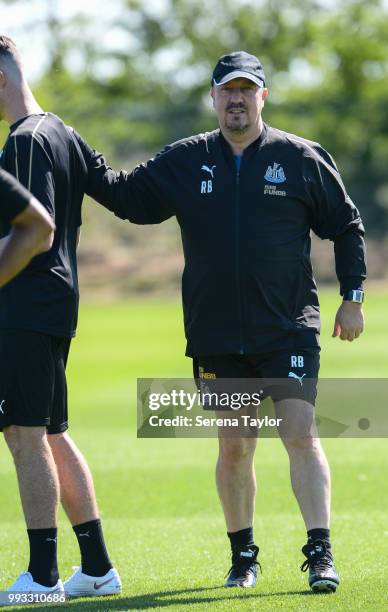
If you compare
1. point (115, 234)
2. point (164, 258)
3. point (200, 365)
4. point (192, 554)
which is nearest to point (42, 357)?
point (200, 365)

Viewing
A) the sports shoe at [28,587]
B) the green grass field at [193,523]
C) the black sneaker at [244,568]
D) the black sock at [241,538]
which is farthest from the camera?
the black sock at [241,538]

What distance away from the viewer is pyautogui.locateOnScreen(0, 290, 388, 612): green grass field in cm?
596

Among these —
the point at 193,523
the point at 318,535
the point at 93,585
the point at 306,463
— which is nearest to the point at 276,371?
the point at 306,463

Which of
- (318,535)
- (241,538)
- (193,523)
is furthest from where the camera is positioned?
(193,523)

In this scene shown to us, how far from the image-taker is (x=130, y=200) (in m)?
6.68

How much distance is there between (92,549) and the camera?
6.25 meters

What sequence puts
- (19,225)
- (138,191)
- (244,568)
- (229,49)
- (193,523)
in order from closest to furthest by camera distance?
(19,225) → (244,568) → (138,191) → (193,523) → (229,49)

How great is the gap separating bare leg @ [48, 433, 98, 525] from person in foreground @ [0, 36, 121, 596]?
3.3 inches

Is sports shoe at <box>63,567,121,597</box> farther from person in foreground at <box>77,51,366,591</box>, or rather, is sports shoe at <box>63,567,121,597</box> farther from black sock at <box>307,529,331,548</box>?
black sock at <box>307,529,331,548</box>

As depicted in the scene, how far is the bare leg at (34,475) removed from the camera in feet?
19.4

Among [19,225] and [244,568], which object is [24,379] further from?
[244,568]

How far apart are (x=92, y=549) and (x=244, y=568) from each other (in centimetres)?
78
